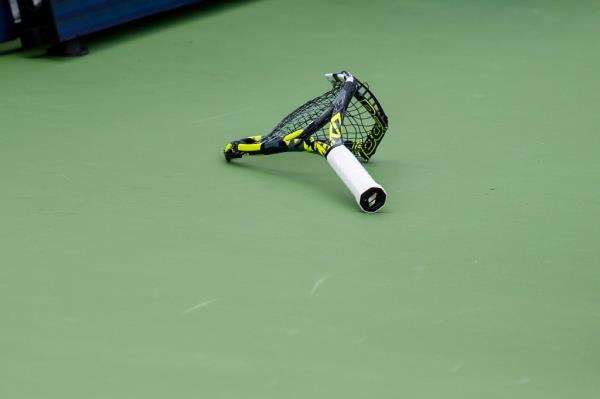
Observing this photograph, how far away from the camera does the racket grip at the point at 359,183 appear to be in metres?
3.03

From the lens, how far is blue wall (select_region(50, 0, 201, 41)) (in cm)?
473

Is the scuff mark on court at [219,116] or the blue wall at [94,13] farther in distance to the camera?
the blue wall at [94,13]

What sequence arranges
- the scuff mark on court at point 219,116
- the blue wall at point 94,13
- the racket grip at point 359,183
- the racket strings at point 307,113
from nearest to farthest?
the racket grip at point 359,183
the racket strings at point 307,113
the scuff mark on court at point 219,116
the blue wall at point 94,13

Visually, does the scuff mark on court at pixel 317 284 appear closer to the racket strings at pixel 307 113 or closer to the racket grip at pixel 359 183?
the racket grip at pixel 359 183

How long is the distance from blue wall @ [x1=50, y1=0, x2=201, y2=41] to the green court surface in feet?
0.46

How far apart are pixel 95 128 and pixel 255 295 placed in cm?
154

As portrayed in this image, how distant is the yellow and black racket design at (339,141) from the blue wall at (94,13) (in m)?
1.66

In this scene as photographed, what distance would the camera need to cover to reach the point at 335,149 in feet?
10.5

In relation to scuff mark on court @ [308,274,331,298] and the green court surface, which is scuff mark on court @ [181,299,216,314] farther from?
scuff mark on court @ [308,274,331,298]

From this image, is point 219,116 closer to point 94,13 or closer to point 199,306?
point 94,13

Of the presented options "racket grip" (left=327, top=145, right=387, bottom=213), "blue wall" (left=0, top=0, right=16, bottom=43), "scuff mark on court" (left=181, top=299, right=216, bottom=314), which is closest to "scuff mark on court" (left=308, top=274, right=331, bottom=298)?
"scuff mark on court" (left=181, top=299, right=216, bottom=314)

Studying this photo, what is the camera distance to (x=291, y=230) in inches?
116

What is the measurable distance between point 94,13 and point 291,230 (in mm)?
2437

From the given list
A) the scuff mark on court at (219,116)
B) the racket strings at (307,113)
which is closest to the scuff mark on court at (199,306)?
the racket strings at (307,113)
